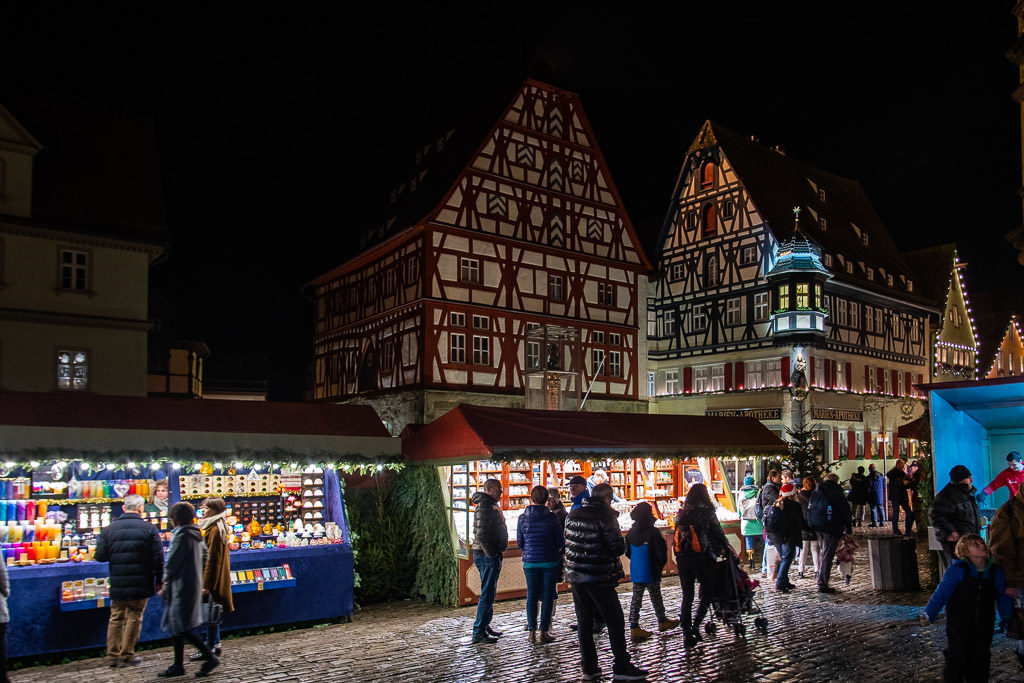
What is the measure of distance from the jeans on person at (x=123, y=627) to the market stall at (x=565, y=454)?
4577 mm

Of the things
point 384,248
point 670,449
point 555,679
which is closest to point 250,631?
point 555,679

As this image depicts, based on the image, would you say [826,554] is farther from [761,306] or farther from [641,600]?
[761,306]

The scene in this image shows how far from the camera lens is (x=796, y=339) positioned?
33.2 m

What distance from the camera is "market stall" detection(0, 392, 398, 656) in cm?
976

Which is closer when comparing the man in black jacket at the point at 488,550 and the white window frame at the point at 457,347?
the man in black jacket at the point at 488,550

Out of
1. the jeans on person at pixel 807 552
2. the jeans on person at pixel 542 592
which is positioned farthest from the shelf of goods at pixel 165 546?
the jeans on person at pixel 807 552

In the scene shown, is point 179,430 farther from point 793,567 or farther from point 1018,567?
point 793,567

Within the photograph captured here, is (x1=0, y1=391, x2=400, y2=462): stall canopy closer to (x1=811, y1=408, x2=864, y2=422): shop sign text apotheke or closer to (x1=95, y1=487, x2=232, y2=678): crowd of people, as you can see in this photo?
(x1=95, y1=487, x2=232, y2=678): crowd of people

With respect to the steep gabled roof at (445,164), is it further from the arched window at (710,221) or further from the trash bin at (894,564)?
the trash bin at (894,564)

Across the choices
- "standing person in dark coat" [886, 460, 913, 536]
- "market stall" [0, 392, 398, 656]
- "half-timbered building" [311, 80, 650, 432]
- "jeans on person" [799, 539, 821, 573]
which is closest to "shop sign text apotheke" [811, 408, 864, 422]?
"half-timbered building" [311, 80, 650, 432]

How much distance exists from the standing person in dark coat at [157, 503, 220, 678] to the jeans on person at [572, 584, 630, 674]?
3619 millimetres

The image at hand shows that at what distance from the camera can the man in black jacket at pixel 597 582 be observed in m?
8.05

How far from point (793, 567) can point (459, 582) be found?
6466 millimetres

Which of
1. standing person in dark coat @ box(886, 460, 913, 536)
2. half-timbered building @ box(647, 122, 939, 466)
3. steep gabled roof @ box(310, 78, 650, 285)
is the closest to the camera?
standing person in dark coat @ box(886, 460, 913, 536)
